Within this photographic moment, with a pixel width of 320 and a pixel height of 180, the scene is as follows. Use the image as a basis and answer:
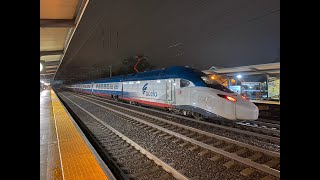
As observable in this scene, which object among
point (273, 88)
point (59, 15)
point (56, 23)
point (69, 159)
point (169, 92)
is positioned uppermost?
point (59, 15)

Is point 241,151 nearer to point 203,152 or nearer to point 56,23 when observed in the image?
point 203,152

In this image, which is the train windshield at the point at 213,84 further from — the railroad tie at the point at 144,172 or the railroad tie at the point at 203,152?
the railroad tie at the point at 144,172

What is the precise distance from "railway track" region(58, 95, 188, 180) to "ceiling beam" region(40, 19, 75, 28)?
4369mm

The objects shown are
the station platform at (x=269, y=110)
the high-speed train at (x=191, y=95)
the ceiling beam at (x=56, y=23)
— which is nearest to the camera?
the ceiling beam at (x=56, y=23)

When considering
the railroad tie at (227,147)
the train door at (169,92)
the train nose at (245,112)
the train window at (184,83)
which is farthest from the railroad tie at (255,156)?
the train door at (169,92)

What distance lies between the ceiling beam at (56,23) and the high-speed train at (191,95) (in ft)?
19.6

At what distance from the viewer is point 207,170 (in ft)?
17.2

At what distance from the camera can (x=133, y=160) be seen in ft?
19.9

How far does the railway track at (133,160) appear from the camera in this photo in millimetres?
5051

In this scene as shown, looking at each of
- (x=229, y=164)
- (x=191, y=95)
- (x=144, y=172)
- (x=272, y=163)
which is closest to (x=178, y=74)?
(x=191, y=95)

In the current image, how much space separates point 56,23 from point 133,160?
17.6 feet

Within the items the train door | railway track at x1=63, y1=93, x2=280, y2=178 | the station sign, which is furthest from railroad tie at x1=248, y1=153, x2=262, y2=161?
the station sign

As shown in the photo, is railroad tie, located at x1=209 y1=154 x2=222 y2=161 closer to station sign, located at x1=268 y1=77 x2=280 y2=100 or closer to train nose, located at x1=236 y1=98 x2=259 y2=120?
train nose, located at x1=236 y1=98 x2=259 y2=120
